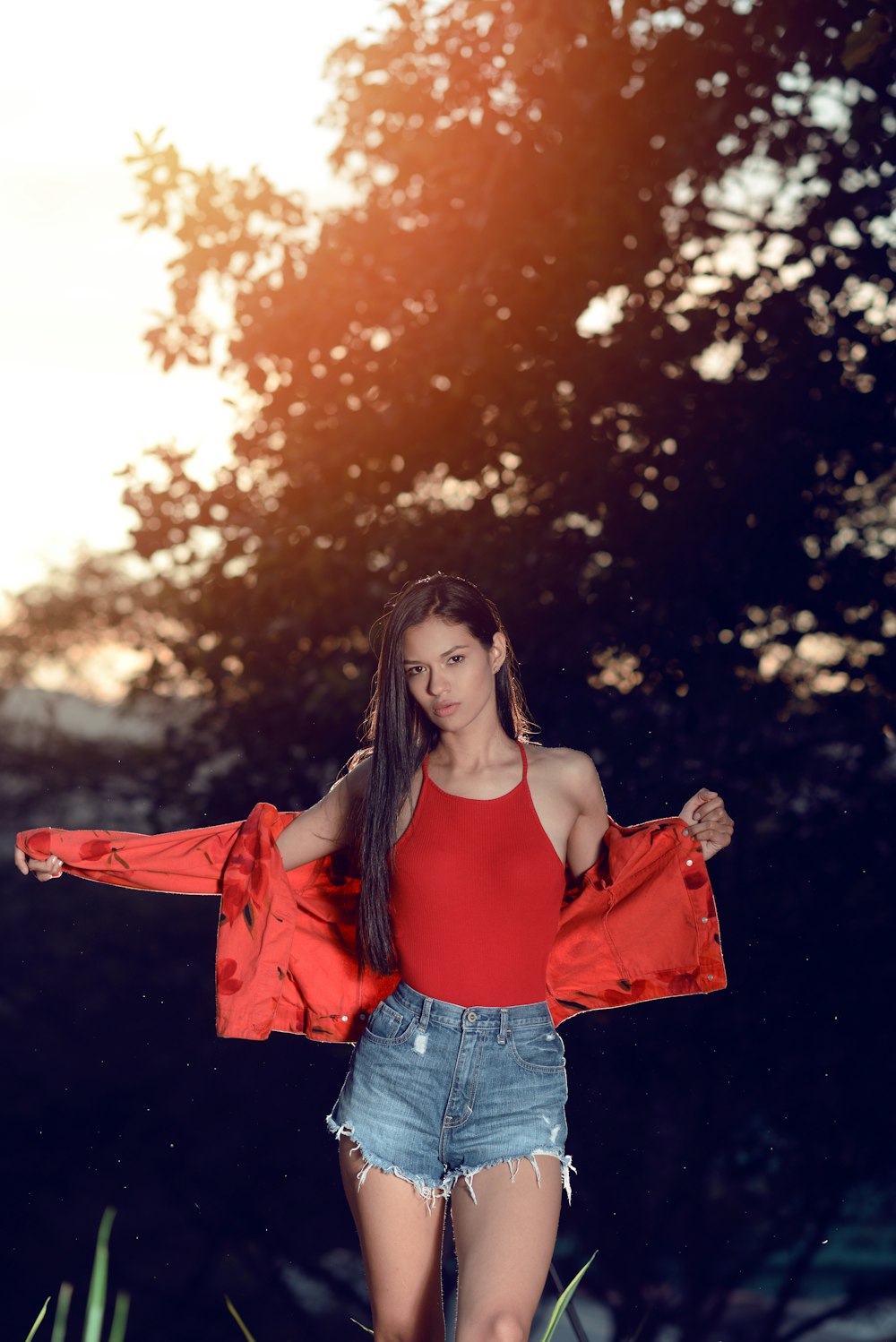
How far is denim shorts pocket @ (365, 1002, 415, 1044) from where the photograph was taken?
2.45 m

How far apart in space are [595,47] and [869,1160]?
4.91 metres

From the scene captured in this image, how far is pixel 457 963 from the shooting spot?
246 centimetres

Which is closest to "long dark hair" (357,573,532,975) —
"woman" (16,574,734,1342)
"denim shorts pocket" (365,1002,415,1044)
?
"woman" (16,574,734,1342)

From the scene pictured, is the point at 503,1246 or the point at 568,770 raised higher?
the point at 568,770

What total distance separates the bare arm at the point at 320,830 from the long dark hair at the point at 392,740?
135 mm

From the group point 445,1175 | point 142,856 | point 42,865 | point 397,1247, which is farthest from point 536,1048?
point 42,865

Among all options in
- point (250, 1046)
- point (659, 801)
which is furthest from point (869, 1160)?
point (250, 1046)

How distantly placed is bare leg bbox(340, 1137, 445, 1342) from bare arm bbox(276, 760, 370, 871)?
59 centimetres

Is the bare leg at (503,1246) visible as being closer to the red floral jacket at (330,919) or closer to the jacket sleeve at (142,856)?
the red floral jacket at (330,919)

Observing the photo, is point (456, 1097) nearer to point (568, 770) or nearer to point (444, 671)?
point (568, 770)

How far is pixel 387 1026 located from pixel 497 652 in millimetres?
710

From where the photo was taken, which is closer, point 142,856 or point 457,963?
point 457,963

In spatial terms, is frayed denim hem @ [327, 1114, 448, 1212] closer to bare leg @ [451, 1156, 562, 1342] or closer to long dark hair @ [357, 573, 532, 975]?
bare leg @ [451, 1156, 562, 1342]

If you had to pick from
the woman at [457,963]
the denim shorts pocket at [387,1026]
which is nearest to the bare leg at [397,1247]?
the woman at [457,963]
